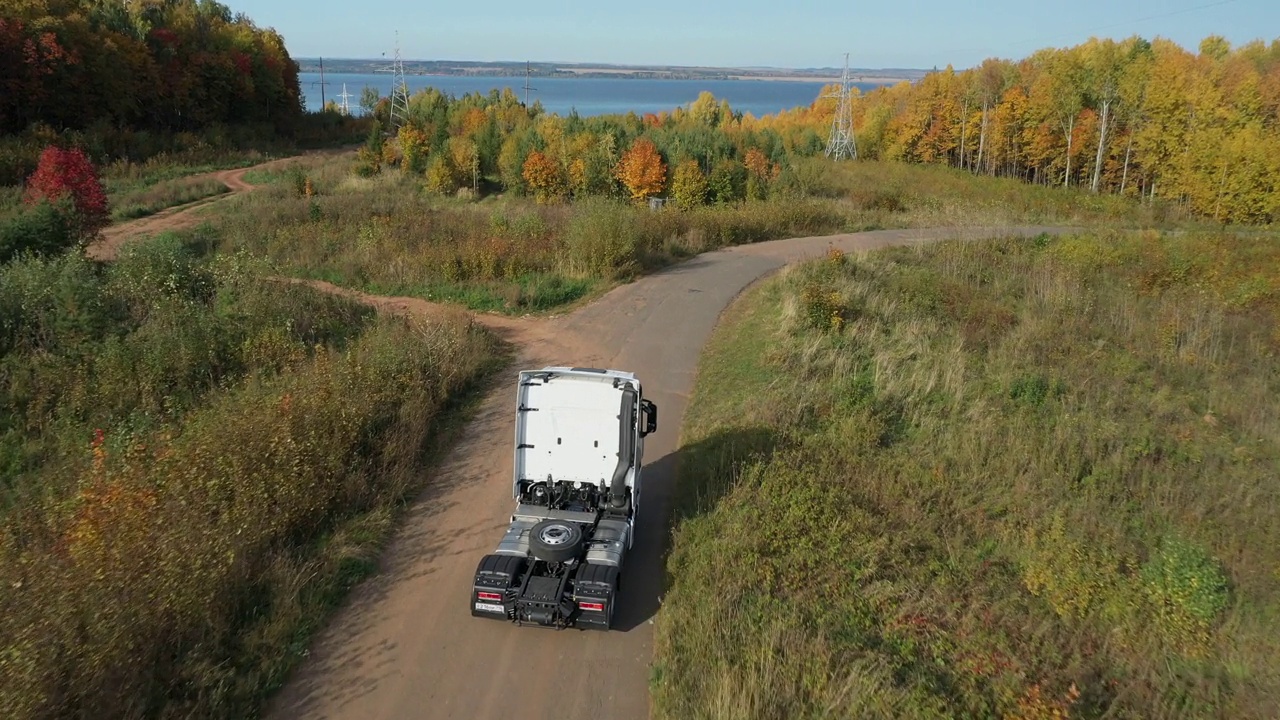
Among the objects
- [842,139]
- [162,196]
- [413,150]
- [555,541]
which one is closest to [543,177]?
[413,150]

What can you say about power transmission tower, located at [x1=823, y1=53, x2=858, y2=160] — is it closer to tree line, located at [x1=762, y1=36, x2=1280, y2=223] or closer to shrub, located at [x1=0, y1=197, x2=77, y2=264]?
tree line, located at [x1=762, y1=36, x2=1280, y2=223]

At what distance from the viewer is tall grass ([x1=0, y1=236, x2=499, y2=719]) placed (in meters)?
5.67

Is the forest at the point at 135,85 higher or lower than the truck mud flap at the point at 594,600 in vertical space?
higher

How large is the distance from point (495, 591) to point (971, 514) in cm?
554

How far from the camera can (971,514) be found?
9008 mm

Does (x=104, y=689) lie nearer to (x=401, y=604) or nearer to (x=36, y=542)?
(x=401, y=604)

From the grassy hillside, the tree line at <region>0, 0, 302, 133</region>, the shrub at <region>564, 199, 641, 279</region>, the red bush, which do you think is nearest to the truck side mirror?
the grassy hillside

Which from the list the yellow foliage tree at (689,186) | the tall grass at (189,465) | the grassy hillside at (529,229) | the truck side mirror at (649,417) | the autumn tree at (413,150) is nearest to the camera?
the tall grass at (189,465)

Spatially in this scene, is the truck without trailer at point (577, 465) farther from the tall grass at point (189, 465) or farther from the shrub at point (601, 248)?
the shrub at point (601, 248)

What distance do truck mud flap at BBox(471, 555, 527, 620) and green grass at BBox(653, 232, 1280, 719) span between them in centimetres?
129

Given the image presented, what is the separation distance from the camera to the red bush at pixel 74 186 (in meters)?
19.6

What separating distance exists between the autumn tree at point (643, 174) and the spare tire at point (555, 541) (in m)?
27.6

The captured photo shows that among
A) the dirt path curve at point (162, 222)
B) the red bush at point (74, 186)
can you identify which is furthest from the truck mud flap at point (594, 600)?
the red bush at point (74, 186)

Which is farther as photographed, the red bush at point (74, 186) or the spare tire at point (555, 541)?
the red bush at point (74, 186)
